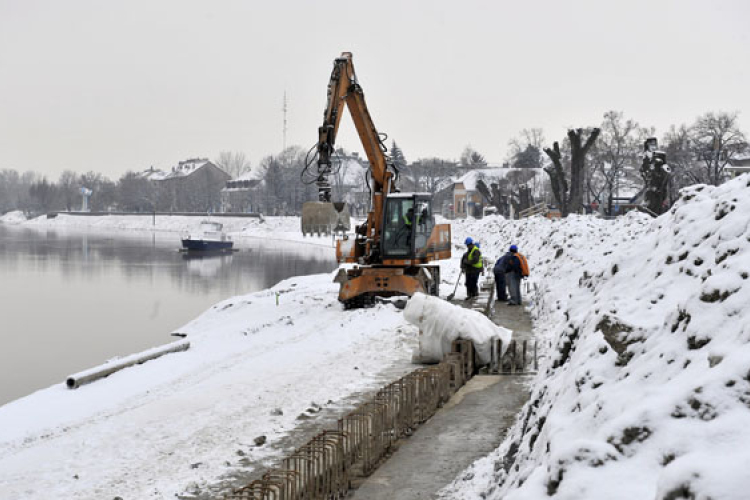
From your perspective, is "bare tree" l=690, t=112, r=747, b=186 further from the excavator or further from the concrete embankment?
the concrete embankment

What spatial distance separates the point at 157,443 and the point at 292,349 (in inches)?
256

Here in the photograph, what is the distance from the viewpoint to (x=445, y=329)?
1310cm

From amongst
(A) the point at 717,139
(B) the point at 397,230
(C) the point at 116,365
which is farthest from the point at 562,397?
(A) the point at 717,139

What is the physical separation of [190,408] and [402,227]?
1054 cm

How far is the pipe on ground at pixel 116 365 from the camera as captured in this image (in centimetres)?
1480

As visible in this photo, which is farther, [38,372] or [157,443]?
[38,372]

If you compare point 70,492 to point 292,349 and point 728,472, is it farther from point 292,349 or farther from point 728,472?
point 292,349

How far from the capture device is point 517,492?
4.93 meters

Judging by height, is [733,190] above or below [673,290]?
above

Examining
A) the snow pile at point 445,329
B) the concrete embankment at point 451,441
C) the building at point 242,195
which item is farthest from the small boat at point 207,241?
the building at point 242,195

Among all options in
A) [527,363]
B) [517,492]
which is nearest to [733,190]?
[517,492]

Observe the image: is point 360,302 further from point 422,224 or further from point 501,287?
point 501,287

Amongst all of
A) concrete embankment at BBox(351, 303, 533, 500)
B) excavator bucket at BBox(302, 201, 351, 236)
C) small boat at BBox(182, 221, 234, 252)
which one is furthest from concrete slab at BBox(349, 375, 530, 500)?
small boat at BBox(182, 221, 234, 252)

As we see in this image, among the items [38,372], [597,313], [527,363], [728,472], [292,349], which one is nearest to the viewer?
[728,472]
